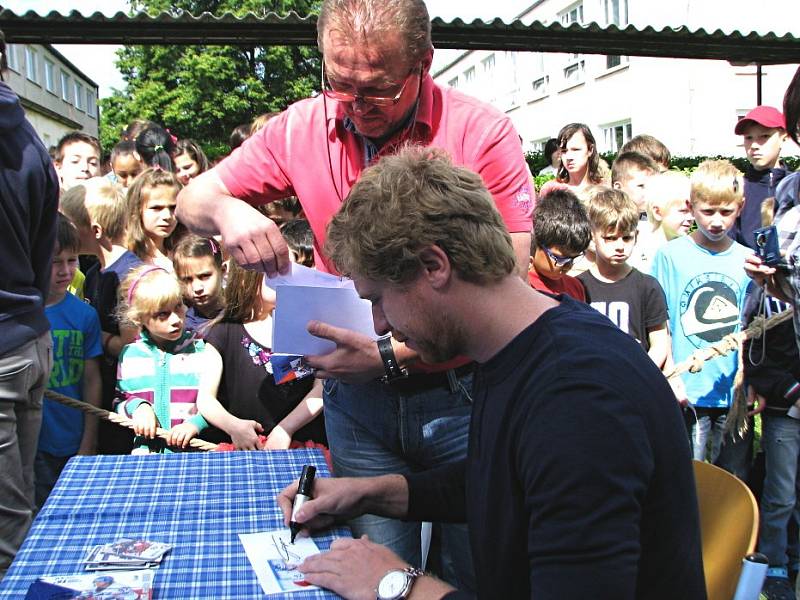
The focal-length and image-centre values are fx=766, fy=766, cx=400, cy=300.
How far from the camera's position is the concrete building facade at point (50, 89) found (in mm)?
35688

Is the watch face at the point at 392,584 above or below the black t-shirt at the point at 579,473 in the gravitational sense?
below

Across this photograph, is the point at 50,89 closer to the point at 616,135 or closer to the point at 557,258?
the point at 616,135

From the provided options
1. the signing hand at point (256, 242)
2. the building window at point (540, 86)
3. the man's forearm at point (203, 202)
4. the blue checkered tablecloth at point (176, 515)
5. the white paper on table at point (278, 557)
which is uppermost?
the building window at point (540, 86)

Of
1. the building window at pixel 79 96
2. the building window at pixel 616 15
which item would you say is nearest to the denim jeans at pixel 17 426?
the building window at pixel 616 15

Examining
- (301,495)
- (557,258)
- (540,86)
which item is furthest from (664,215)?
(540,86)

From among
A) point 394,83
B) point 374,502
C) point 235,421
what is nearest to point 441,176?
point 394,83

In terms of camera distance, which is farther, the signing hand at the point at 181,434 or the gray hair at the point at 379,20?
the signing hand at the point at 181,434

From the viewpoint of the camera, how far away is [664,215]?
4660 mm

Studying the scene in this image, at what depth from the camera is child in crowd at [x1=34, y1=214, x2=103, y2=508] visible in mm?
3373

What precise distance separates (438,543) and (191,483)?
0.83 metres

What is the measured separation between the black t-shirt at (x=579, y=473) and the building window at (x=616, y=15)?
23.4m

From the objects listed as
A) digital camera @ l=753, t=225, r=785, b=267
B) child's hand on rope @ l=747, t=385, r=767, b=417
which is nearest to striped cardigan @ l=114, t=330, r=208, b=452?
digital camera @ l=753, t=225, r=785, b=267

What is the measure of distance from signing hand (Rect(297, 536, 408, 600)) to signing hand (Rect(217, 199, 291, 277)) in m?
0.70

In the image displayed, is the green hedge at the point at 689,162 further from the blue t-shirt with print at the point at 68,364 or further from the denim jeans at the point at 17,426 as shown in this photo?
the denim jeans at the point at 17,426
